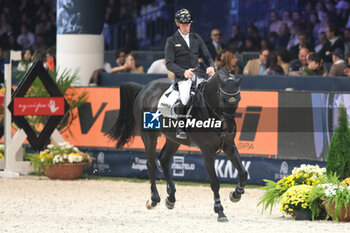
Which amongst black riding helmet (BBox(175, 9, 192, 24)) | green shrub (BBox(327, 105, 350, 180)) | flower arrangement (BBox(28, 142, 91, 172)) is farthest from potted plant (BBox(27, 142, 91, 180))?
green shrub (BBox(327, 105, 350, 180))

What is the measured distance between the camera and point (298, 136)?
51.7 feet

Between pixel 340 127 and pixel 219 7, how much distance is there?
11.6m

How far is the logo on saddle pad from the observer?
13023 millimetres

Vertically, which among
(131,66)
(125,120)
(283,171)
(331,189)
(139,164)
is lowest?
(139,164)

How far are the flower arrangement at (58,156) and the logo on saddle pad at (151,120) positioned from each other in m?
4.02

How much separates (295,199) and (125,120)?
158 inches

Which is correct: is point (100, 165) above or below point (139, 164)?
below

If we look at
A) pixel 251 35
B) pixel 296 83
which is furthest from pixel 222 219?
pixel 251 35

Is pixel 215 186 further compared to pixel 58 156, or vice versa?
pixel 58 156

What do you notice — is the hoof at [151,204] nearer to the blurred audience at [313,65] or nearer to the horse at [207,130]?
the horse at [207,130]

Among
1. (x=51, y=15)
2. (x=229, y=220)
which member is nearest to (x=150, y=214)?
(x=229, y=220)

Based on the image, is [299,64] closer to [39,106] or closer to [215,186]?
[39,106]

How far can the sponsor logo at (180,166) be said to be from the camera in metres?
16.9

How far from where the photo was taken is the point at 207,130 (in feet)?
39.4
